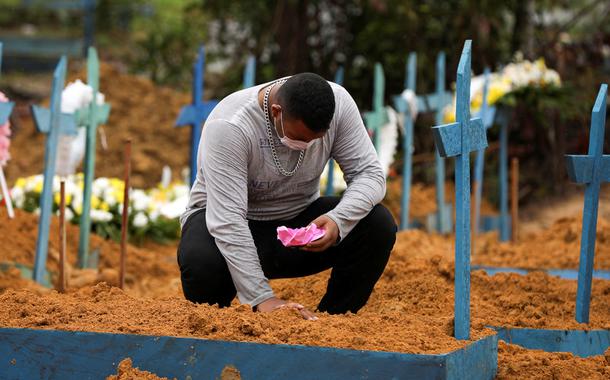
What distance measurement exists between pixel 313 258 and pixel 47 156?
2147mm

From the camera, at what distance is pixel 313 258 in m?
4.65

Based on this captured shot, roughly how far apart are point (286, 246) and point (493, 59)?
7.72 m

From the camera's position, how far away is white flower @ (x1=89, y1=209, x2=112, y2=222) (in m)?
8.02

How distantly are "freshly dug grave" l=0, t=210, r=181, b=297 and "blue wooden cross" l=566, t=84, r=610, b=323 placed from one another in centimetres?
209

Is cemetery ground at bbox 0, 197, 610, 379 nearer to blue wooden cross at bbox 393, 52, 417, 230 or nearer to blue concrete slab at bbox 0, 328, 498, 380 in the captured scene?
blue concrete slab at bbox 0, 328, 498, 380

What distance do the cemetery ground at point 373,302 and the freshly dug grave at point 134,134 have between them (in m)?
2.86

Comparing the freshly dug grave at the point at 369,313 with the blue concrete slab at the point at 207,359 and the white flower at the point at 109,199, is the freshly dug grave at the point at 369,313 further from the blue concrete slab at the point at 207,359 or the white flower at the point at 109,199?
the white flower at the point at 109,199

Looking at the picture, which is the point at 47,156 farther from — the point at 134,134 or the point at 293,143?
the point at 134,134

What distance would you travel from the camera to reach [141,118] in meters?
12.3

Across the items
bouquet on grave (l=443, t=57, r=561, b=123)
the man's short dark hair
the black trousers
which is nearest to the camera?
the man's short dark hair

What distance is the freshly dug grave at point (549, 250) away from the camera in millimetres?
6844

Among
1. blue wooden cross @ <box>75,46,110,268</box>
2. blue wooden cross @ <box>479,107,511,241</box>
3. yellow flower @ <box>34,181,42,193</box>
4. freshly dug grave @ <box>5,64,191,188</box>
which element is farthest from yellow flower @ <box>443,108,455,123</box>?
blue wooden cross @ <box>75,46,110,268</box>

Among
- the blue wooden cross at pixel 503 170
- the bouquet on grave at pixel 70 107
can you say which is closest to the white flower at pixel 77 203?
the bouquet on grave at pixel 70 107

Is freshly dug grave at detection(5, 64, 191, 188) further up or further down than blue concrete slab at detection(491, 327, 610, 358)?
further up
